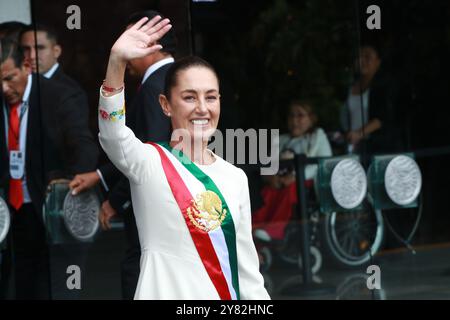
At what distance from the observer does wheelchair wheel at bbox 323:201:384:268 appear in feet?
25.7

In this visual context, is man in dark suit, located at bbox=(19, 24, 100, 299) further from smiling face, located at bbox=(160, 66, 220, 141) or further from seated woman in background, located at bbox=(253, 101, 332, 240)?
smiling face, located at bbox=(160, 66, 220, 141)

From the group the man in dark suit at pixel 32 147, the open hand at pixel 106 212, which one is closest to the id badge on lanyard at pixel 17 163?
the man in dark suit at pixel 32 147

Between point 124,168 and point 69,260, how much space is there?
2.81 metres

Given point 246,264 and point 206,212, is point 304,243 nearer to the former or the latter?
point 246,264

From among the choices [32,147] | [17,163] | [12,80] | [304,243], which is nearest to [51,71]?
[12,80]

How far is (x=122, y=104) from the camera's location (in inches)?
148

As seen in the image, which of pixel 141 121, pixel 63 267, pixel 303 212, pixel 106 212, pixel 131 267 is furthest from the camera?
pixel 303 212

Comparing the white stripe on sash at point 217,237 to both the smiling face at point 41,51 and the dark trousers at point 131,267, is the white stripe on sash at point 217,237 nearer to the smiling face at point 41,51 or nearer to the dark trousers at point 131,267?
the dark trousers at point 131,267

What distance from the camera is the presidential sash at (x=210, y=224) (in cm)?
388

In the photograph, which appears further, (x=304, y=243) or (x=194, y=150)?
(x=304, y=243)

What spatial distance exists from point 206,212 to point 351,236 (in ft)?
13.8

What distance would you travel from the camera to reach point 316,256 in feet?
27.0

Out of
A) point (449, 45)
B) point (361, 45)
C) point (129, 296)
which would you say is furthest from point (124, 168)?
point (449, 45)
